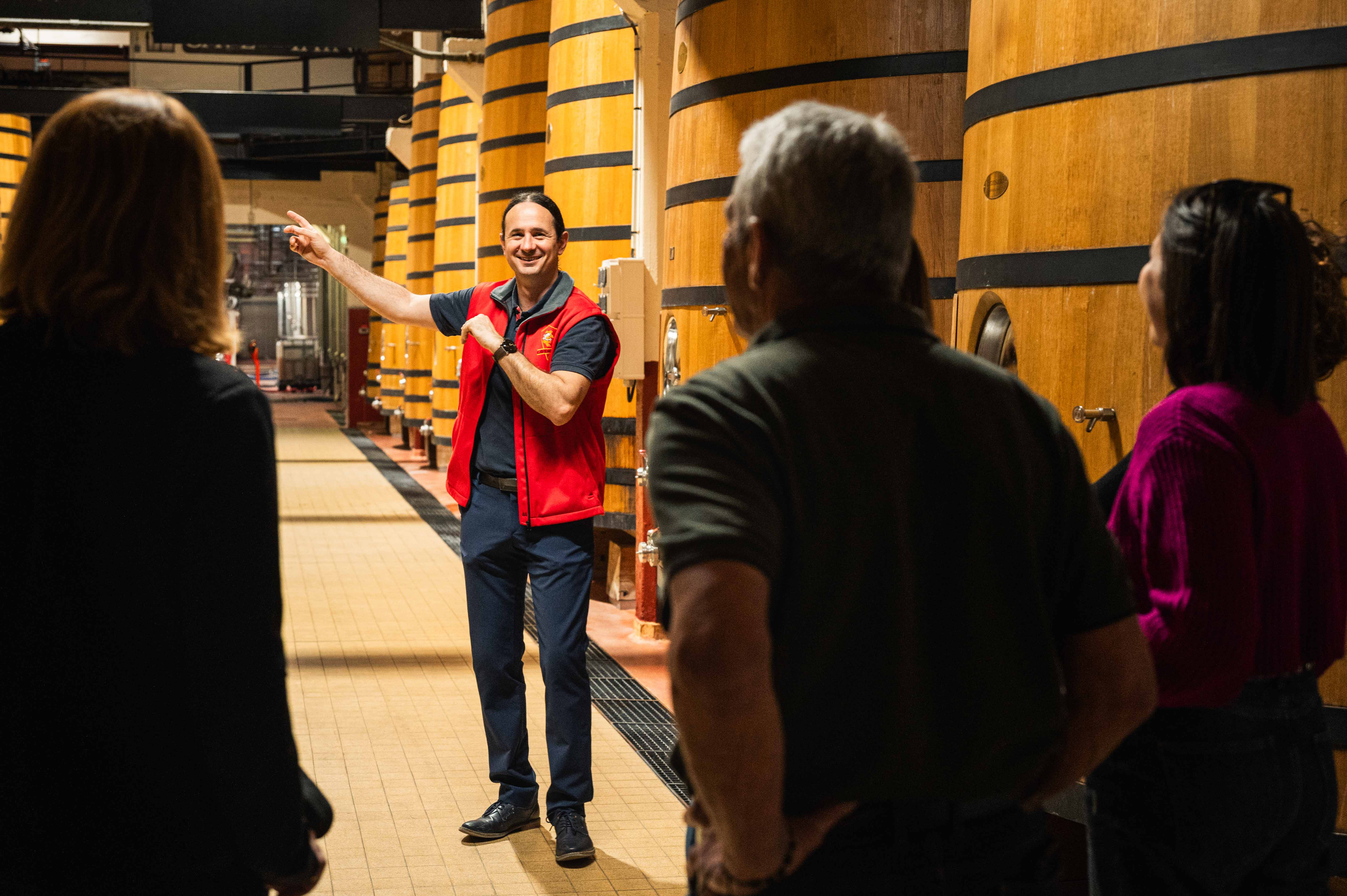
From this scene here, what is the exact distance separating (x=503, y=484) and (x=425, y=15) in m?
Answer: 6.87

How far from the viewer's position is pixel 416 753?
4125mm

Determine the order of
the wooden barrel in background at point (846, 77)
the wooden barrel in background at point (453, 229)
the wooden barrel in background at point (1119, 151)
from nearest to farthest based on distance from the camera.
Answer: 1. the wooden barrel in background at point (1119, 151)
2. the wooden barrel in background at point (846, 77)
3. the wooden barrel in background at point (453, 229)

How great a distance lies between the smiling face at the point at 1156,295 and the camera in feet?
5.59

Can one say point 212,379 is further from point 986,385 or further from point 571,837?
point 571,837

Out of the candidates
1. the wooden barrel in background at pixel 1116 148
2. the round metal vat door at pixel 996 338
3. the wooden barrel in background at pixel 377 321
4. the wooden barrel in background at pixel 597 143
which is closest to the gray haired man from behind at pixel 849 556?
the wooden barrel in background at pixel 1116 148

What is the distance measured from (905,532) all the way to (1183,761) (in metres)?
0.64

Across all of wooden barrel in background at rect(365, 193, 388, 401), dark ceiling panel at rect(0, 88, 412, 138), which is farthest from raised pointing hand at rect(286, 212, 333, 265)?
wooden barrel in background at rect(365, 193, 388, 401)

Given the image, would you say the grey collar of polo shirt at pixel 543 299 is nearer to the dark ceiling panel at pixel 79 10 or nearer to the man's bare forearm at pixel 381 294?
the man's bare forearm at pixel 381 294

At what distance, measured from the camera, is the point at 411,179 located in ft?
40.7

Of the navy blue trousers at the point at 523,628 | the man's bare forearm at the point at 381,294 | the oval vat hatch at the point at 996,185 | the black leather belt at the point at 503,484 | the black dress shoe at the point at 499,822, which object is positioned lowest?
the black dress shoe at the point at 499,822

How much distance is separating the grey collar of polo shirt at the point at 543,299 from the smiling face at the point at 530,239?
6cm

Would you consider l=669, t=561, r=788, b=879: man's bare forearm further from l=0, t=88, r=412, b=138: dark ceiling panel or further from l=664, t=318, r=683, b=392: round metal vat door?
l=0, t=88, r=412, b=138: dark ceiling panel

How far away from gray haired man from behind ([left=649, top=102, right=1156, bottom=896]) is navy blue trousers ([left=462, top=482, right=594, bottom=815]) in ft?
6.62

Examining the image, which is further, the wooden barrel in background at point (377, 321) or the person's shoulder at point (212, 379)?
the wooden barrel in background at point (377, 321)
